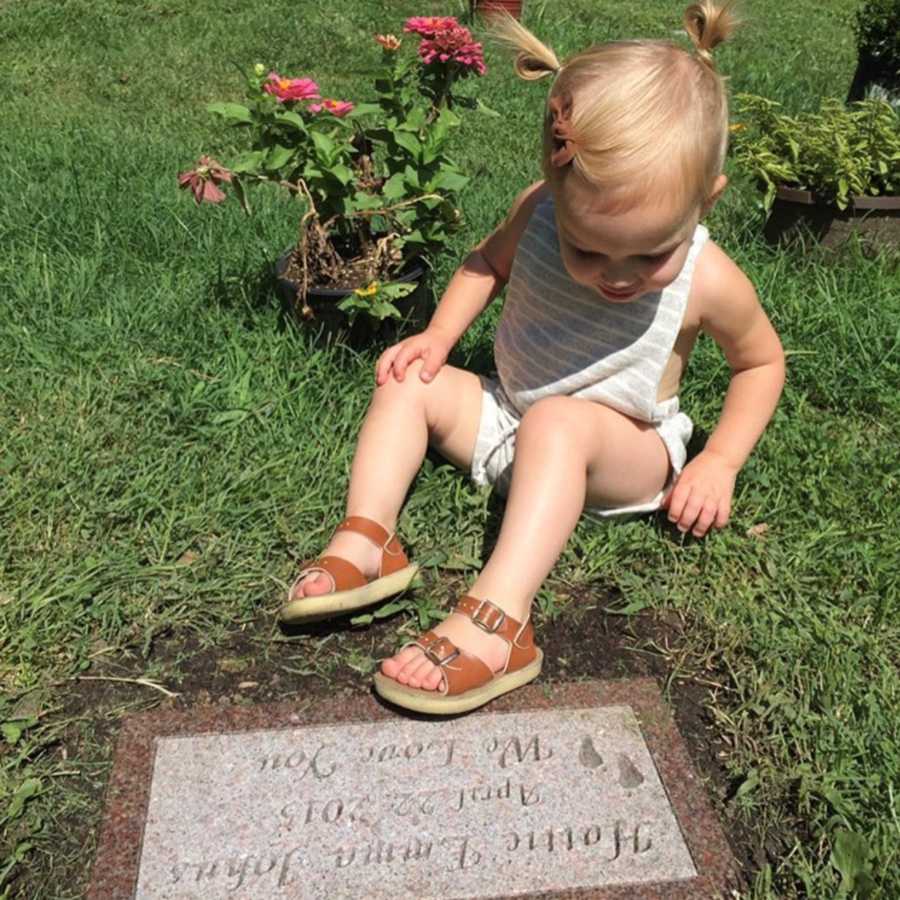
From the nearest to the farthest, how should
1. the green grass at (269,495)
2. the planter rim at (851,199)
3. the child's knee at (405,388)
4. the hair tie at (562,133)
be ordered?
the hair tie at (562,133)
the green grass at (269,495)
the child's knee at (405,388)
the planter rim at (851,199)

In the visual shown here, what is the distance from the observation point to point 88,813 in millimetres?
1730

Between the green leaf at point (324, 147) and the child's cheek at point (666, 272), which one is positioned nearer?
the child's cheek at point (666, 272)

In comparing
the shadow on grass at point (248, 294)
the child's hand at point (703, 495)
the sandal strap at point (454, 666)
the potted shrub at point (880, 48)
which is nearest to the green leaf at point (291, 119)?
the shadow on grass at point (248, 294)

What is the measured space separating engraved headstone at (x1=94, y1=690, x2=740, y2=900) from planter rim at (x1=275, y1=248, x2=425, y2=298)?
123 cm

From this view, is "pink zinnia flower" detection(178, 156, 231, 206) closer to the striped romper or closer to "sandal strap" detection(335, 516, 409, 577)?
the striped romper

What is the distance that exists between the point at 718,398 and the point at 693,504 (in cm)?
70

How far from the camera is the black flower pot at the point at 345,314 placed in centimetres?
273

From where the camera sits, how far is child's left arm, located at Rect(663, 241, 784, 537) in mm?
2141

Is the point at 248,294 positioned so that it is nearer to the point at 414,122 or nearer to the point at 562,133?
the point at 414,122

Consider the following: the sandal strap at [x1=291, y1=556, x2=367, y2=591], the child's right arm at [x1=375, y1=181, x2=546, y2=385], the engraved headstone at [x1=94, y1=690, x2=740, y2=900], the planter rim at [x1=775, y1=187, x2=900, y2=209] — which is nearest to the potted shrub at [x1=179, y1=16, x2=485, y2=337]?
the child's right arm at [x1=375, y1=181, x2=546, y2=385]

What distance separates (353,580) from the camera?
2043 millimetres

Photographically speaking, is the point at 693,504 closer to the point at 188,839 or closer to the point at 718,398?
the point at 718,398

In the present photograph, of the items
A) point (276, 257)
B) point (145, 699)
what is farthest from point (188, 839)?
point (276, 257)

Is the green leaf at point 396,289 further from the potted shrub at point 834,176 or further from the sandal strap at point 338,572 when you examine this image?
the potted shrub at point 834,176
